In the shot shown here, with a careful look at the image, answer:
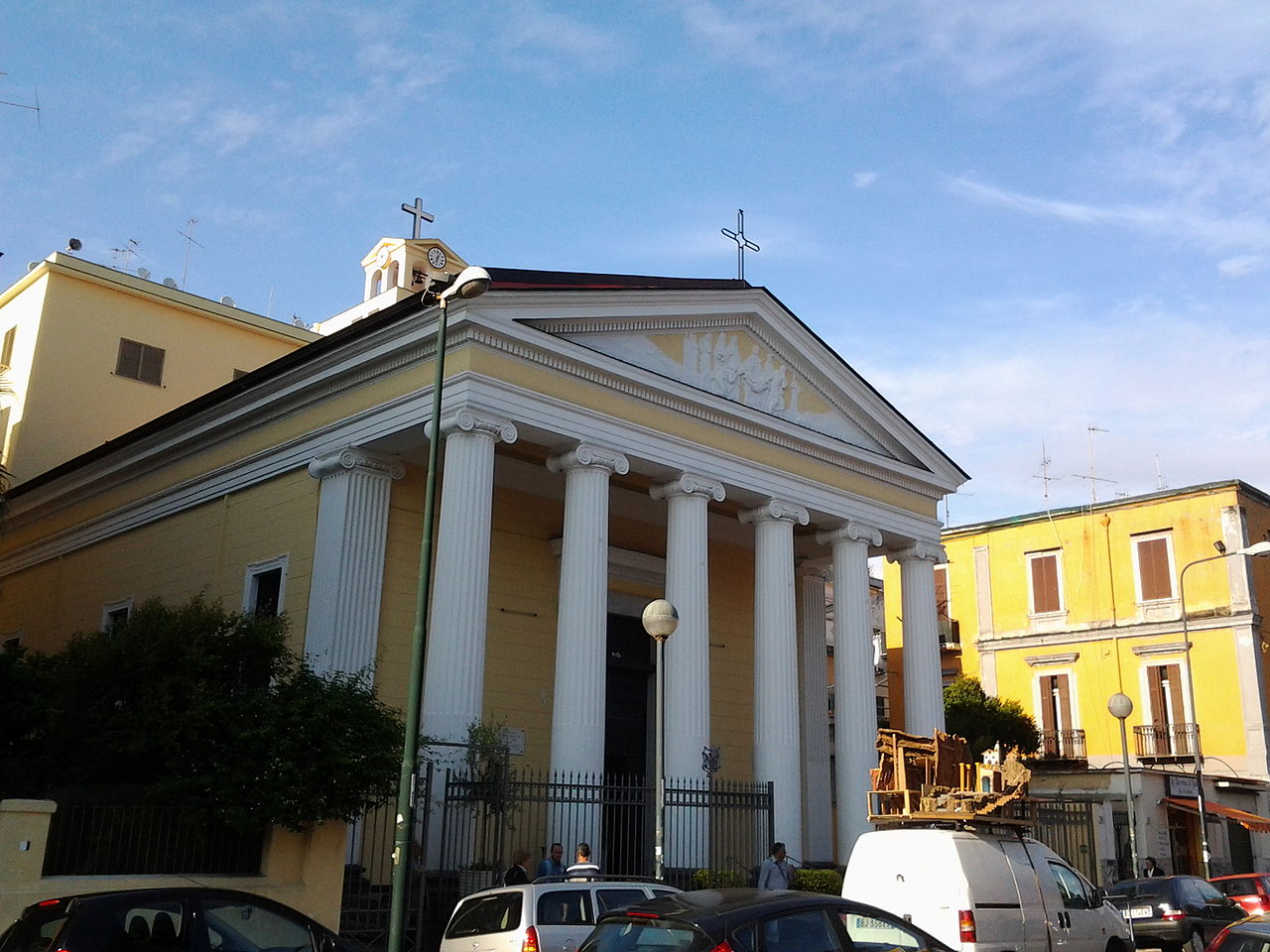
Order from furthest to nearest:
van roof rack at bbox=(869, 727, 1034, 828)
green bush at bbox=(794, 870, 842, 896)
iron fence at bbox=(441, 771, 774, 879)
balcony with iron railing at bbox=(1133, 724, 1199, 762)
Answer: balcony with iron railing at bbox=(1133, 724, 1199, 762)
green bush at bbox=(794, 870, 842, 896)
iron fence at bbox=(441, 771, 774, 879)
van roof rack at bbox=(869, 727, 1034, 828)

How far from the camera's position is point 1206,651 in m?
33.4

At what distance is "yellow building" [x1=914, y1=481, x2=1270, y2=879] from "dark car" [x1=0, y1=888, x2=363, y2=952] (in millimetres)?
23203

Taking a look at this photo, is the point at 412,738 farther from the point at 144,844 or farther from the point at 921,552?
the point at 921,552

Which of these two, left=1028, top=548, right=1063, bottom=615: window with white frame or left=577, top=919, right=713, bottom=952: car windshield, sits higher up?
left=1028, top=548, right=1063, bottom=615: window with white frame

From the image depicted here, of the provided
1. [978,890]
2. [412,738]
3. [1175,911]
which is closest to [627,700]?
[1175,911]

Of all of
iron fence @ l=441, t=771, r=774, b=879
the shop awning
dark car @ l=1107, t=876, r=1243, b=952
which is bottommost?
dark car @ l=1107, t=876, r=1243, b=952

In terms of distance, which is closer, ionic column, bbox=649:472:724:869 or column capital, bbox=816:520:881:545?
ionic column, bbox=649:472:724:869

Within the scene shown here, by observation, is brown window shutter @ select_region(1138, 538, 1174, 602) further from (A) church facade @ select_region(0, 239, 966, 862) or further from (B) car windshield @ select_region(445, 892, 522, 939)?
(B) car windshield @ select_region(445, 892, 522, 939)

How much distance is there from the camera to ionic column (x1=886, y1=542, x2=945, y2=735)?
76.4 feet

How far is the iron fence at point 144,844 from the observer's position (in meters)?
11.8

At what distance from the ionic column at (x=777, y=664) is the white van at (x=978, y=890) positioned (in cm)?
717

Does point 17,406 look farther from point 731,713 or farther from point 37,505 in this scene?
point 731,713

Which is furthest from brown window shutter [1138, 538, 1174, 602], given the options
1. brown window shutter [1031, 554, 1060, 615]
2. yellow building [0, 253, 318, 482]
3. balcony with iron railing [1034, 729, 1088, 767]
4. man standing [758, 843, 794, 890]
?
yellow building [0, 253, 318, 482]

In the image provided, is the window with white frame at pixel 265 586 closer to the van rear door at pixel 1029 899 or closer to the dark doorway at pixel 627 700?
the dark doorway at pixel 627 700
